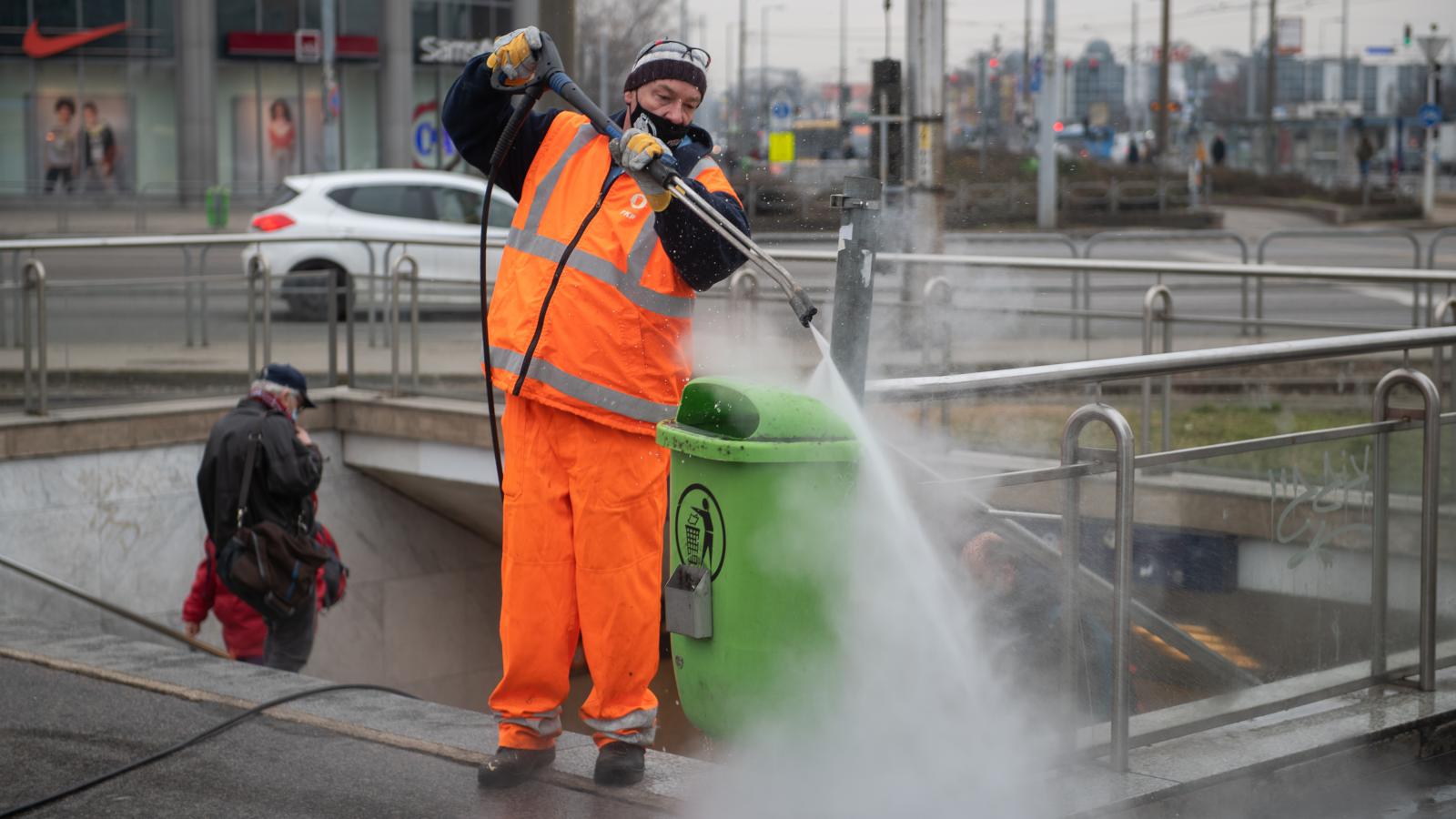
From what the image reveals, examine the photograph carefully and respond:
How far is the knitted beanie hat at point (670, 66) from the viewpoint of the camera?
375cm

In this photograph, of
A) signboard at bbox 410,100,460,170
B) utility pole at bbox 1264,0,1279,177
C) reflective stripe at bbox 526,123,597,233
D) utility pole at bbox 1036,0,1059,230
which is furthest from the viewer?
utility pole at bbox 1264,0,1279,177

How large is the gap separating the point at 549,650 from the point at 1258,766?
1696mm

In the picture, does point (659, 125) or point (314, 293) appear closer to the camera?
point (659, 125)

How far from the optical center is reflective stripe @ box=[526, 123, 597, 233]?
12.6 feet

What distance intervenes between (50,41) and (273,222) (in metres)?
22.3

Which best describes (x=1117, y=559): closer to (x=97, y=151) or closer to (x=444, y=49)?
(x=97, y=151)

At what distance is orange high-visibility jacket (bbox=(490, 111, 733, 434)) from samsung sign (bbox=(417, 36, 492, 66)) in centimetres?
3336

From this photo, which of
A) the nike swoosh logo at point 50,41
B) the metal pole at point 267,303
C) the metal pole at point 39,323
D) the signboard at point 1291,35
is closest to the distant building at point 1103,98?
the signboard at point 1291,35

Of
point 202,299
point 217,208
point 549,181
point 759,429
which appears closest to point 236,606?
point 202,299

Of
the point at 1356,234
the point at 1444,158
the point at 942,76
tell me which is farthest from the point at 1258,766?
the point at 1444,158

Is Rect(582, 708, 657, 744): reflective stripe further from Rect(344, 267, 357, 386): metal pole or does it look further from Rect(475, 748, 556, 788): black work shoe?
Rect(344, 267, 357, 386): metal pole

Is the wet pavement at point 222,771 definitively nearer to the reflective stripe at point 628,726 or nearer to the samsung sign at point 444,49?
the reflective stripe at point 628,726

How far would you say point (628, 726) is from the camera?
3.84 metres

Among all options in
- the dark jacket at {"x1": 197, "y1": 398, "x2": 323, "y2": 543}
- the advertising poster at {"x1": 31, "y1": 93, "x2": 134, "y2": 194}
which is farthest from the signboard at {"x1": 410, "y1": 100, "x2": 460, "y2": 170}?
the dark jacket at {"x1": 197, "y1": 398, "x2": 323, "y2": 543}
